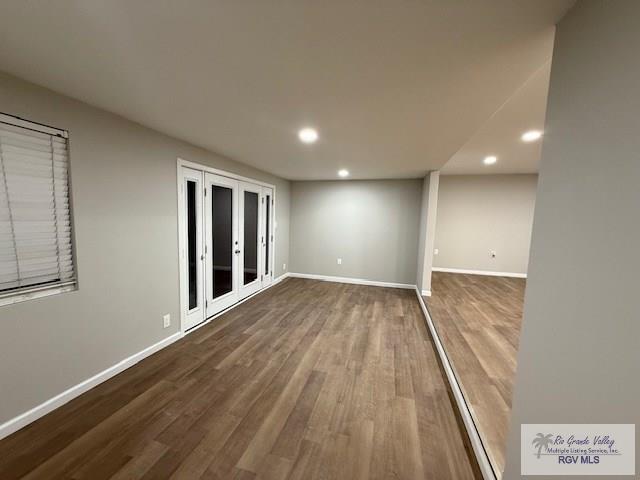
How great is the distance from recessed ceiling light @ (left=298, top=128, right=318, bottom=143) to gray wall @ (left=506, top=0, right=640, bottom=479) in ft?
5.87

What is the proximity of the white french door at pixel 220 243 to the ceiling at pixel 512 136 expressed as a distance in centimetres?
325

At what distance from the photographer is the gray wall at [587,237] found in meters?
0.71

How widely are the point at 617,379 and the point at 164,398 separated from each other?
8.65ft

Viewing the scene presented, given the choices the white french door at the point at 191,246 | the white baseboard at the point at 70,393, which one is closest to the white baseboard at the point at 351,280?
the white french door at the point at 191,246

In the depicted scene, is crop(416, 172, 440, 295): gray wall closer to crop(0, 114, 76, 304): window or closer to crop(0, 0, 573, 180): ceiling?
crop(0, 0, 573, 180): ceiling

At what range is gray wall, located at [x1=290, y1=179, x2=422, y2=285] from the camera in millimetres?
5340

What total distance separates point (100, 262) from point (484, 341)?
3.96 metres

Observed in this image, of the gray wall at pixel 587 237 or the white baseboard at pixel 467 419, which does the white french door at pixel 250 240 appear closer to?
the white baseboard at pixel 467 419

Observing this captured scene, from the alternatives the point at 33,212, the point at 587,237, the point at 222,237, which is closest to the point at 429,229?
the point at 222,237

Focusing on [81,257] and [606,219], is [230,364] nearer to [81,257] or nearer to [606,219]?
[81,257]

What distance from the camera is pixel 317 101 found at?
1.83m

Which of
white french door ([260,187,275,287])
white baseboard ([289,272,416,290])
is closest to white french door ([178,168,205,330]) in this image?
white french door ([260,187,275,287])

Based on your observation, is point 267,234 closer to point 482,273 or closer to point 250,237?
point 250,237

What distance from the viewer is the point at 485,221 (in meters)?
5.95
